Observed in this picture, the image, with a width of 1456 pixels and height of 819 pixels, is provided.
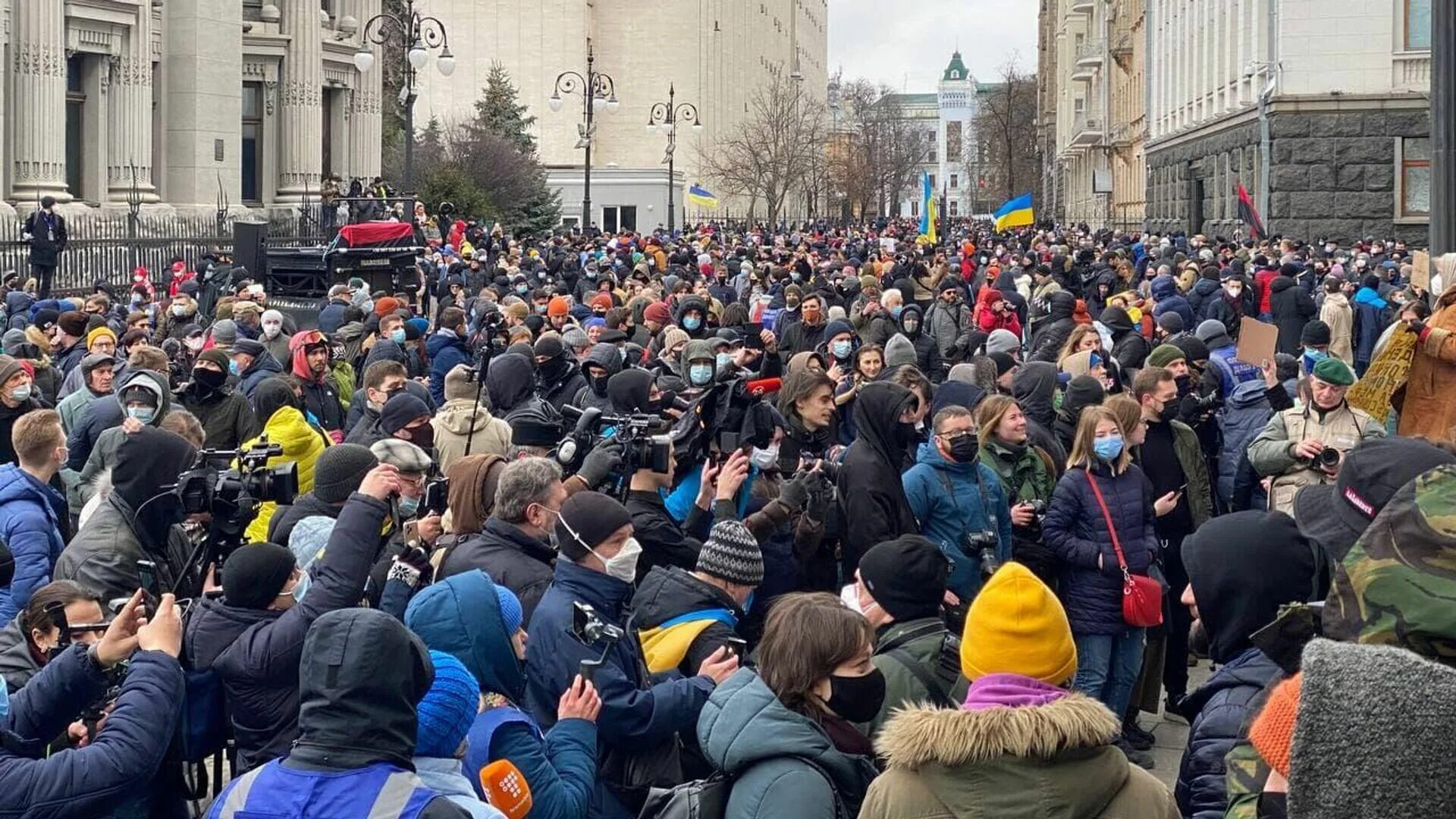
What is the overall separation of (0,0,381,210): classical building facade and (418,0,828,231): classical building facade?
31.6 m

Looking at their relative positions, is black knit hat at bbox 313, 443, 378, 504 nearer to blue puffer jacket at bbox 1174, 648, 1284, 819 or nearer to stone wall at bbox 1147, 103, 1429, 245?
blue puffer jacket at bbox 1174, 648, 1284, 819

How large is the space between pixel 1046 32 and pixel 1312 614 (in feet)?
356

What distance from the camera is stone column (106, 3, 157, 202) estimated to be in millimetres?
34219

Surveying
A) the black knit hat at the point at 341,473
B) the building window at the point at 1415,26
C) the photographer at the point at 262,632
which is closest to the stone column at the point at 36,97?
the building window at the point at 1415,26

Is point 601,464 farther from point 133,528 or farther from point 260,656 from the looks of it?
point 260,656

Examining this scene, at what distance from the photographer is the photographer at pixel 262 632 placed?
17.3 feet

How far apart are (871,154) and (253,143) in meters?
68.5

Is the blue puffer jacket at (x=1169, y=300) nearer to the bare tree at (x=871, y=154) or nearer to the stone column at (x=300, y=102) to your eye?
the stone column at (x=300, y=102)

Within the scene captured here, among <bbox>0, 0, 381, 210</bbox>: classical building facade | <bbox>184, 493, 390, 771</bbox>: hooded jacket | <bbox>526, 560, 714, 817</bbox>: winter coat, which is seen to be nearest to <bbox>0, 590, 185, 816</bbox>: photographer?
<bbox>184, 493, 390, 771</bbox>: hooded jacket

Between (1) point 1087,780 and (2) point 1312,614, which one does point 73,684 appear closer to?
(1) point 1087,780

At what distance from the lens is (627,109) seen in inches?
3504

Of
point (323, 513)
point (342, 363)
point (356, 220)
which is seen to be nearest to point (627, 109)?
point (356, 220)

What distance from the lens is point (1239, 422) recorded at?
10773 mm

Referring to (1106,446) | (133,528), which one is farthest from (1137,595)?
(133,528)
